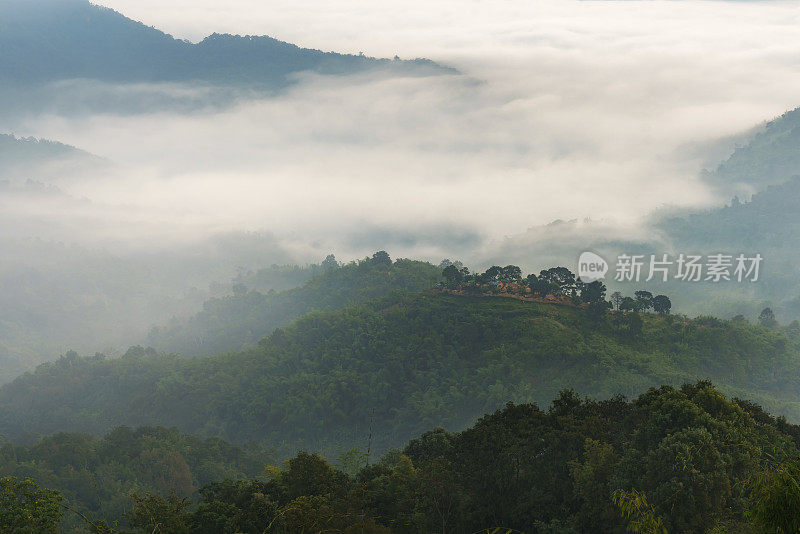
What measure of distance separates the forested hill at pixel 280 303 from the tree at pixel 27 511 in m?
98.1

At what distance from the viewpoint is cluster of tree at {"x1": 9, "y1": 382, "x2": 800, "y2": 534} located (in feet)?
79.2

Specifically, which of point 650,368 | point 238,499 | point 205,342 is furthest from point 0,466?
point 205,342

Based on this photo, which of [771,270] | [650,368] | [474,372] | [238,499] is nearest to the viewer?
[238,499]

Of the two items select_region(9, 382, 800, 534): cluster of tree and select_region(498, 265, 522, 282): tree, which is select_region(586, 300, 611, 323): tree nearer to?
select_region(498, 265, 522, 282): tree

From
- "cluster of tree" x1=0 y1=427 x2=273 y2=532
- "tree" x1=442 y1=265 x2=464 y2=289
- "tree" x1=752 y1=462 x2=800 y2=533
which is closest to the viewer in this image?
"tree" x1=752 y1=462 x2=800 y2=533

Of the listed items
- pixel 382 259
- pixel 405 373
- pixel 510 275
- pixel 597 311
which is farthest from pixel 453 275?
pixel 382 259

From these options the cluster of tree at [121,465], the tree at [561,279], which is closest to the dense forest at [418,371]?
the tree at [561,279]

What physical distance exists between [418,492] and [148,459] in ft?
158

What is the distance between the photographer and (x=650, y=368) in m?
75.1

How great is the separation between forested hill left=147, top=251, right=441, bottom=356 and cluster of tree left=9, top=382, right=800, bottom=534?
86058 millimetres

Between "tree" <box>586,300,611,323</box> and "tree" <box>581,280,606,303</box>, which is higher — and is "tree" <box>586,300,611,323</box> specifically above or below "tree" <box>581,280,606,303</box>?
below

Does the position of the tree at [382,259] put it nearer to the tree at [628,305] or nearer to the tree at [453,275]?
the tree at [453,275]


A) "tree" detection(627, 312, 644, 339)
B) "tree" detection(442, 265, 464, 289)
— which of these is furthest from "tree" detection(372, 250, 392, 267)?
"tree" detection(627, 312, 644, 339)

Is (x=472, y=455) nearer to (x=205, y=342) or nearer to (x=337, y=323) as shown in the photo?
(x=337, y=323)
